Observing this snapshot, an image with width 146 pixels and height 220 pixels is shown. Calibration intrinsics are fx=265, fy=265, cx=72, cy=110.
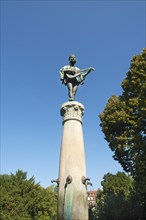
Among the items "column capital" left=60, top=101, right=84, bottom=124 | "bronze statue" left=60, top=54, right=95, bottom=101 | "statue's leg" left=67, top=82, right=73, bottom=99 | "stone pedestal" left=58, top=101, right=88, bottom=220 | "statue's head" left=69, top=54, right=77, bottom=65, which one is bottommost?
"stone pedestal" left=58, top=101, right=88, bottom=220

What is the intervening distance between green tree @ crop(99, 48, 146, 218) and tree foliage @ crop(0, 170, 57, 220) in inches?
736

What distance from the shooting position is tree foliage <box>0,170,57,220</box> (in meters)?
32.4

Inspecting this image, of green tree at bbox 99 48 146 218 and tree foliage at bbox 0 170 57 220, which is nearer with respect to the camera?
green tree at bbox 99 48 146 218

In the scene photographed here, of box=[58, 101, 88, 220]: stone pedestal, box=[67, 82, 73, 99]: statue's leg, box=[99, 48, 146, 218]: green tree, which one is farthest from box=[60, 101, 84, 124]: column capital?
box=[99, 48, 146, 218]: green tree

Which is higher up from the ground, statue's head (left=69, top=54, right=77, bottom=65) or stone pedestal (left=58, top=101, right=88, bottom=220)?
statue's head (left=69, top=54, right=77, bottom=65)

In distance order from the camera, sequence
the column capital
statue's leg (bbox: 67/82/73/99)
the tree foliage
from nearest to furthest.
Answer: the column capital < statue's leg (bbox: 67/82/73/99) < the tree foliage

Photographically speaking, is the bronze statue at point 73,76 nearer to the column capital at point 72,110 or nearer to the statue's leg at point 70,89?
the statue's leg at point 70,89

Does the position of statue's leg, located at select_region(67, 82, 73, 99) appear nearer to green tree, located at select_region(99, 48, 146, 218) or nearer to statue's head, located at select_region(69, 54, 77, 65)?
statue's head, located at select_region(69, 54, 77, 65)

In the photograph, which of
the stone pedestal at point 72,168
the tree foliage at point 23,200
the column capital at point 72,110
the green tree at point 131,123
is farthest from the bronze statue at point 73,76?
the tree foliage at point 23,200

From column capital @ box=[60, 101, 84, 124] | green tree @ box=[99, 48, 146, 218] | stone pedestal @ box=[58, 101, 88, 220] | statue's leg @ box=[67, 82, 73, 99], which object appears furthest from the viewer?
green tree @ box=[99, 48, 146, 218]

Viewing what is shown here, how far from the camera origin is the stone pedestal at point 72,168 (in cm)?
576

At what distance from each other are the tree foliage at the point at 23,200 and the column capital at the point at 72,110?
2841 cm

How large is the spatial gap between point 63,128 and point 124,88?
13.9 meters

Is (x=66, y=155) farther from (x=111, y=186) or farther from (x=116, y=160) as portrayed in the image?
(x=111, y=186)
